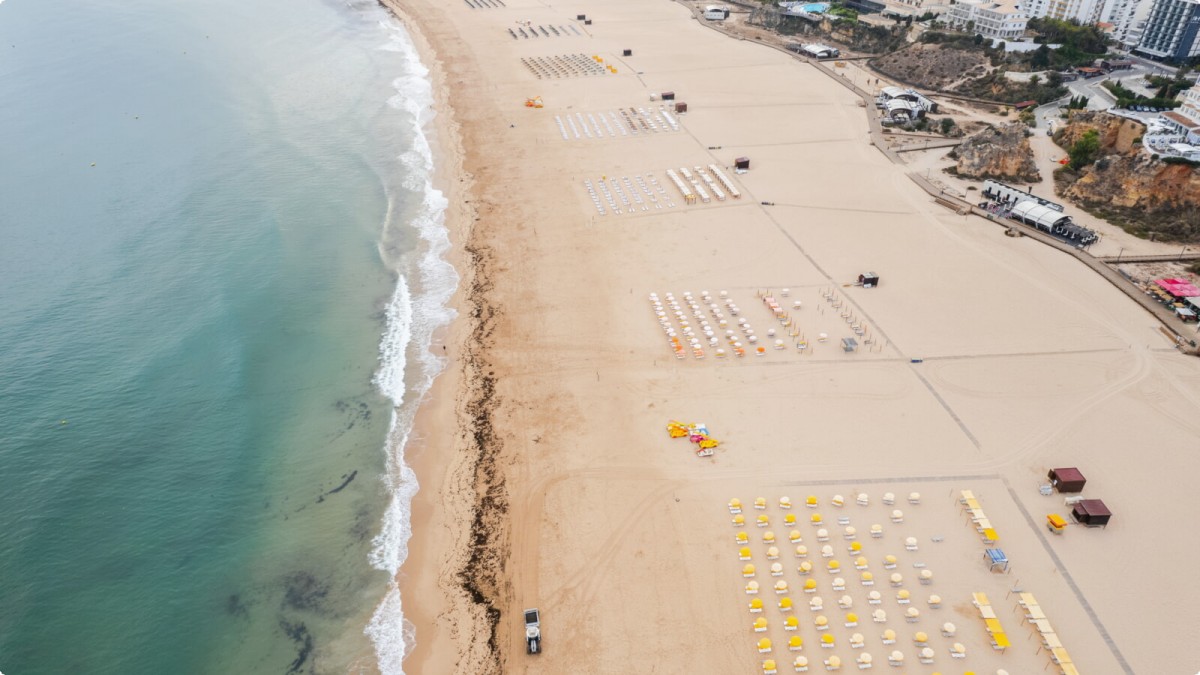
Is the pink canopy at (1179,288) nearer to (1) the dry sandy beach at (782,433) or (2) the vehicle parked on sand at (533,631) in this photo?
(1) the dry sandy beach at (782,433)

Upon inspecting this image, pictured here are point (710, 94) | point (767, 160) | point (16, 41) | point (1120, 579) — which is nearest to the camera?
point (1120, 579)

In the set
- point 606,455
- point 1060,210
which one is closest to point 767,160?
point 1060,210

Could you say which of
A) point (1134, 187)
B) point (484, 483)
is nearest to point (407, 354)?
point (484, 483)

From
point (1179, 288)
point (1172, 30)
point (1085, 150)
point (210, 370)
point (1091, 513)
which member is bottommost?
point (210, 370)

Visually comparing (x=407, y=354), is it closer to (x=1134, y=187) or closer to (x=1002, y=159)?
(x=1002, y=159)

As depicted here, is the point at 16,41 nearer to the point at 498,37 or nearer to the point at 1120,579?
the point at 498,37

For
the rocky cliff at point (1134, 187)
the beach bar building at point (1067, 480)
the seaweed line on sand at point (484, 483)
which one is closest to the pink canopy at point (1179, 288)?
the rocky cliff at point (1134, 187)
